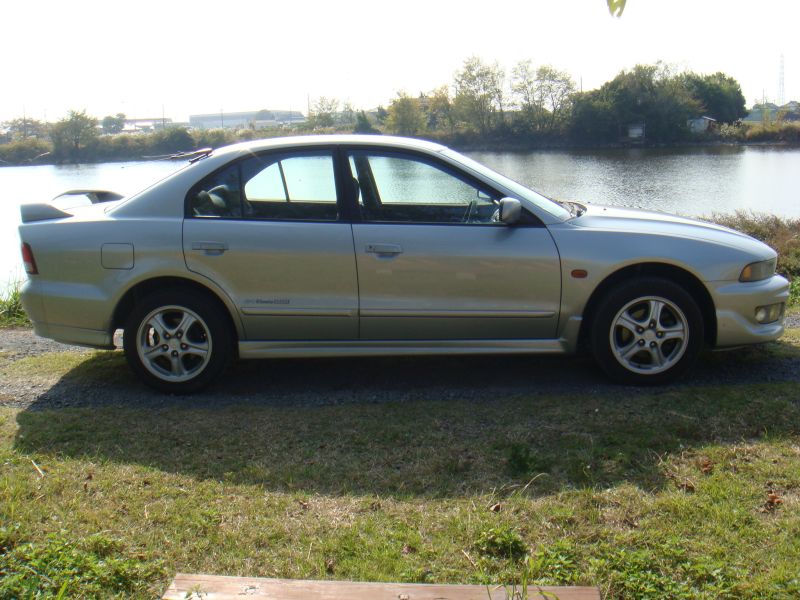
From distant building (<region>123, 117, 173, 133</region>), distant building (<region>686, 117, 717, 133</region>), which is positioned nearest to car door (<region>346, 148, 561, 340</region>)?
distant building (<region>123, 117, 173, 133</region>)

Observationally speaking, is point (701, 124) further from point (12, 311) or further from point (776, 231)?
point (12, 311)

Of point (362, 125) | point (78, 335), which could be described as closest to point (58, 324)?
point (78, 335)

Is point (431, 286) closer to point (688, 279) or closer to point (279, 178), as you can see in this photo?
point (279, 178)

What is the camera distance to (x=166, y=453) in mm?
4289

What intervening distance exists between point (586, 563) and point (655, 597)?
0.30 meters

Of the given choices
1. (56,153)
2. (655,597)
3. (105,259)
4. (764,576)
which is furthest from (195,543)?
(56,153)

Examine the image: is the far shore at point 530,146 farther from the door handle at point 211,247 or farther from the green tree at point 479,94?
the door handle at point 211,247

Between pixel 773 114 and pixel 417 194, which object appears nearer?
pixel 417 194

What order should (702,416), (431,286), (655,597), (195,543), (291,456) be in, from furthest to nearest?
(431,286) → (702,416) → (291,456) → (195,543) → (655,597)

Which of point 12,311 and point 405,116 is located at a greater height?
point 405,116

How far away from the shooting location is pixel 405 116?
16.1 meters

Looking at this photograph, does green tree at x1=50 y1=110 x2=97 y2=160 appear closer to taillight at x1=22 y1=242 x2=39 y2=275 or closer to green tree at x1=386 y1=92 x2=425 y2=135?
green tree at x1=386 y1=92 x2=425 y2=135

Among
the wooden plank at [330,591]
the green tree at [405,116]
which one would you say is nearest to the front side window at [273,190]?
the wooden plank at [330,591]

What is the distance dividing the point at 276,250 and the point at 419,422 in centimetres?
148
